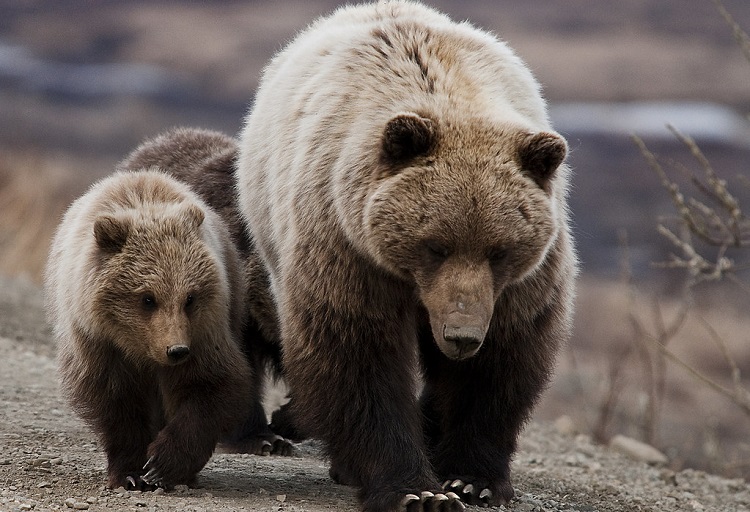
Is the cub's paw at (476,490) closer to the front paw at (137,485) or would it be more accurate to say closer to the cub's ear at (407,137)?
the front paw at (137,485)

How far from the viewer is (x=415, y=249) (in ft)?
16.4

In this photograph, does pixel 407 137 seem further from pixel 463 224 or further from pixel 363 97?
pixel 363 97

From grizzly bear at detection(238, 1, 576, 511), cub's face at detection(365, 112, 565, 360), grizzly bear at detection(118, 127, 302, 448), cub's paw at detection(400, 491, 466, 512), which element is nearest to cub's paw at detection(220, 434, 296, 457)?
grizzly bear at detection(118, 127, 302, 448)

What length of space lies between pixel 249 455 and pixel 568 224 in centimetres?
260

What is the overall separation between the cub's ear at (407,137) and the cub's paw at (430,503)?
5.25 feet

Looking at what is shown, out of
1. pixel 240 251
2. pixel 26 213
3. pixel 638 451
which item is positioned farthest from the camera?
pixel 26 213

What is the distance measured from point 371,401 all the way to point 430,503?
1.85 ft

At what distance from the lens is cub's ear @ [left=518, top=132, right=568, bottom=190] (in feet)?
16.6

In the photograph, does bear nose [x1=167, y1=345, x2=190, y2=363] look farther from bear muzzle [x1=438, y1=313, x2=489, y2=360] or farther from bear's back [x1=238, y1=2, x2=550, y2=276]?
bear muzzle [x1=438, y1=313, x2=489, y2=360]

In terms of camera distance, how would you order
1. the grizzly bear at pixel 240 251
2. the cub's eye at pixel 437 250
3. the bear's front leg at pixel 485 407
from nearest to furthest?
the cub's eye at pixel 437 250, the bear's front leg at pixel 485 407, the grizzly bear at pixel 240 251

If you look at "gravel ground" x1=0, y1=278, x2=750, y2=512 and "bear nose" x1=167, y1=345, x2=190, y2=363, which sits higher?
"bear nose" x1=167, y1=345, x2=190, y2=363

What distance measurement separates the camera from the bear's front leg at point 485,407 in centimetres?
584

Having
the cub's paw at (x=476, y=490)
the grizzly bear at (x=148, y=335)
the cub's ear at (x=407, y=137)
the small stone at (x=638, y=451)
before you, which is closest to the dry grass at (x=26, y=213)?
the small stone at (x=638, y=451)

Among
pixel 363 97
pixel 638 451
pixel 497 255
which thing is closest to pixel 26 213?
pixel 638 451
